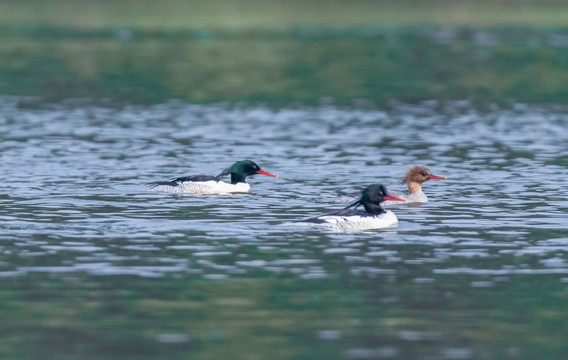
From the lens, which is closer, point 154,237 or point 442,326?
point 442,326

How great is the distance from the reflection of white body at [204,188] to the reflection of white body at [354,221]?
446 centimetres

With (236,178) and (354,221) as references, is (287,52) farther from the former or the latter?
(354,221)

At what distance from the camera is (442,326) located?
1381cm

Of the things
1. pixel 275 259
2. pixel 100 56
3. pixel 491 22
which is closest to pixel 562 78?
pixel 100 56

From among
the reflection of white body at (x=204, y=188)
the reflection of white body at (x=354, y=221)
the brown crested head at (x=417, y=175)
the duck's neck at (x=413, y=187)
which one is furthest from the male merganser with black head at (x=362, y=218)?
the reflection of white body at (x=204, y=188)

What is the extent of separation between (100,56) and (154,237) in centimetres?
3913

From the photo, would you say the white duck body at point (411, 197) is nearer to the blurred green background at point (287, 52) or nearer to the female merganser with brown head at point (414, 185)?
the female merganser with brown head at point (414, 185)

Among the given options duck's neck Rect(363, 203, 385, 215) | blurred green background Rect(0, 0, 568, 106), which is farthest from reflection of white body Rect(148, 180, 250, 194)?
blurred green background Rect(0, 0, 568, 106)

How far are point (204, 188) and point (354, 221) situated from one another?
16.4 feet

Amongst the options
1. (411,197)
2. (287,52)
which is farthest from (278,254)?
(287,52)

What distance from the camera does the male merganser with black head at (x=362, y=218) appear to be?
64.5 feet

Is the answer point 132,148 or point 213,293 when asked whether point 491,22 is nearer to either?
point 132,148

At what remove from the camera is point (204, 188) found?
78.7 ft

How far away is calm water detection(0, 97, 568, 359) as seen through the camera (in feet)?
44.0
